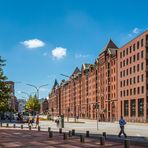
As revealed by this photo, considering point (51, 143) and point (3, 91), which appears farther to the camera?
point (3, 91)

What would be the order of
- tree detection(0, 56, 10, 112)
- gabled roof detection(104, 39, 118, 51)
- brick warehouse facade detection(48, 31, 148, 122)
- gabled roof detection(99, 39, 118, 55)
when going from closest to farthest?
tree detection(0, 56, 10, 112), brick warehouse facade detection(48, 31, 148, 122), gabled roof detection(99, 39, 118, 55), gabled roof detection(104, 39, 118, 51)

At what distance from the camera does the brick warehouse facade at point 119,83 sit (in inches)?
3740

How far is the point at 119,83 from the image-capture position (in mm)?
112625

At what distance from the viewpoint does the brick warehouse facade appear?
3740 inches

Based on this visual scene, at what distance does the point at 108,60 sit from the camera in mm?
126500

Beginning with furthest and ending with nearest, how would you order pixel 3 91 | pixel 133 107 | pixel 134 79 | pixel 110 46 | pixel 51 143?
pixel 110 46 < pixel 133 107 < pixel 134 79 < pixel 3 91 < pixel 51 143

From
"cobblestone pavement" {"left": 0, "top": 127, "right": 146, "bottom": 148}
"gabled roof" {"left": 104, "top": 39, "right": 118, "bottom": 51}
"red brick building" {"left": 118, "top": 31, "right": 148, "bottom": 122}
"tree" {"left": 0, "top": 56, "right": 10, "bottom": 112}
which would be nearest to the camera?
"cobblestone pavement" {"left": 0, "top": 127, "right": 146, "bottom": 148}

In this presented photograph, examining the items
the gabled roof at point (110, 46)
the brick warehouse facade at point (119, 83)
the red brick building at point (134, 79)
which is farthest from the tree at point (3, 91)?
the gabled roof at point (110, 46)

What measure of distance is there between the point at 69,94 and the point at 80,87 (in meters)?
24.5

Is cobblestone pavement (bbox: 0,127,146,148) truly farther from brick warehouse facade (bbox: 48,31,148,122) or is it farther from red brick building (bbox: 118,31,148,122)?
red brick building (bbox: 118,31,148,122)

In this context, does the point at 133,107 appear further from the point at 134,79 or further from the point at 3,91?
the point at 3,91

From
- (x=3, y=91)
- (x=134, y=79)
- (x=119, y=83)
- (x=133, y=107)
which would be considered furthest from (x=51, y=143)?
(x=119, y=83)

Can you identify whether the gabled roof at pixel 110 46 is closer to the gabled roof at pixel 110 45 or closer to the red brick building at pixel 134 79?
the gabled roof at pixel 110 45

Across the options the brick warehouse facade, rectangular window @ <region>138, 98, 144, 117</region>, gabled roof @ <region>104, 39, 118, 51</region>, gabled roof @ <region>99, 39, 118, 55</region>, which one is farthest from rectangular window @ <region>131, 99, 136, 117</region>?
gabled roof @ <region>104, 39, 118, 51</region>
